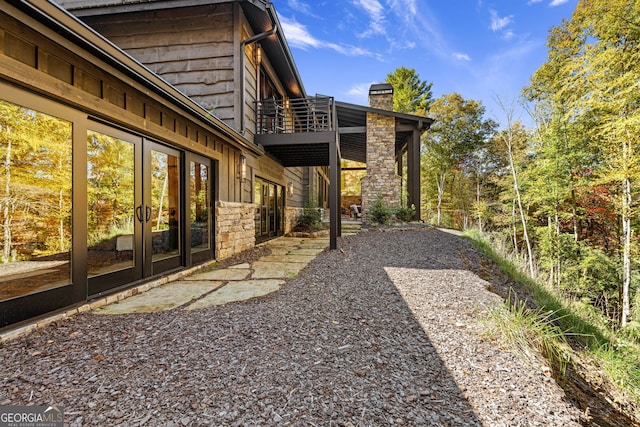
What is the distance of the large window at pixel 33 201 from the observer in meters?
2.02

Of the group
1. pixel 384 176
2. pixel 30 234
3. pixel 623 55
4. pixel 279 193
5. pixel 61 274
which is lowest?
pixel 61 274

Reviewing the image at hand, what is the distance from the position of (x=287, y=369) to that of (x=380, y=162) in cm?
902

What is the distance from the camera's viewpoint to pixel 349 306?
8.76 feet

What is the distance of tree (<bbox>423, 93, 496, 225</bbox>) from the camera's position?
15.0 meters

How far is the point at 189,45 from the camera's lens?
5.73 m

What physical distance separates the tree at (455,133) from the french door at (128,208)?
1397 centimetres

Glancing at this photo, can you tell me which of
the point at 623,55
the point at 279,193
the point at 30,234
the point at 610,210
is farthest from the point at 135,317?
the point at 610,210

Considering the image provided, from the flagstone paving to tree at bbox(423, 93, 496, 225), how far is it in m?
12.8

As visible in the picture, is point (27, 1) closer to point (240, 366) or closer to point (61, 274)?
point (61, 274)

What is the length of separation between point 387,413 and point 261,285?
7.57 ft

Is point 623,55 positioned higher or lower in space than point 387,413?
higher

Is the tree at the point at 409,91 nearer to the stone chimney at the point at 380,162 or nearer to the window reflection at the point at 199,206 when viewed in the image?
the stone chimney at the point at 380,162

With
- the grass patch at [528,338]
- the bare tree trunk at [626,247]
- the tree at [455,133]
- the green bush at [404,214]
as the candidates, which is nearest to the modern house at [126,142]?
the grass patch at [528,338]

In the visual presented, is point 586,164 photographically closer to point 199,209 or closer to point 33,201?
point 199,209
